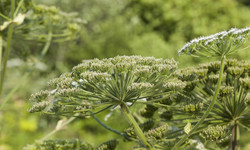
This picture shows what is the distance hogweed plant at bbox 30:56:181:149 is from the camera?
147 centimetres

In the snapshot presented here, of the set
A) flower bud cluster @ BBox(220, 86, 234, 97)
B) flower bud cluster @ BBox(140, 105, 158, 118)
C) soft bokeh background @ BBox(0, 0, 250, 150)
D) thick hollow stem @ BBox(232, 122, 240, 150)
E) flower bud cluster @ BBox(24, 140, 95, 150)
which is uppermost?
soft bokeh background @ BBox(0, 0, 250, 150)

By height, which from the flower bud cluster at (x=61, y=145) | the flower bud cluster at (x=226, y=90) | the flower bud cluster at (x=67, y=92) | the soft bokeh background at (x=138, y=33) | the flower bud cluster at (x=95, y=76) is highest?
the soft bokeh background at (x=138, y=33)

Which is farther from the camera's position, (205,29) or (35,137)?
(205,29)

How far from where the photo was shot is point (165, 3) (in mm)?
9227

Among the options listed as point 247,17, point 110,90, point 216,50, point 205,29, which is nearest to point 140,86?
point 110,90

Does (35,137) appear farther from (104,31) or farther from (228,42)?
(228,42)

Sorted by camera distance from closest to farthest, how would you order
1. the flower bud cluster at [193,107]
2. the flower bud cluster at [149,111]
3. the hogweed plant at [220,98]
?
1. the flower bud cluster at [193,107]
2. the hogweed plant at [220,98]
3. the flower bud cluster at [149,111]

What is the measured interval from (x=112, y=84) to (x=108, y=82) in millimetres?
20

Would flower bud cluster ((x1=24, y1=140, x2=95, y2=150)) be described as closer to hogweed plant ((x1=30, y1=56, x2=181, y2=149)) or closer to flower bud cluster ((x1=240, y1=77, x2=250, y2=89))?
hogweed plant ((x1=30, y1=56, x2=181, y2=149))

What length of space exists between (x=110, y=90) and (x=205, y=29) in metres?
7.51

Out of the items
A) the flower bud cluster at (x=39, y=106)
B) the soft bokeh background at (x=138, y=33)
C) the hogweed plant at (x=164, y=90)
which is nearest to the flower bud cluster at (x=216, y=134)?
the hogweed plant at (x=164, y=90)

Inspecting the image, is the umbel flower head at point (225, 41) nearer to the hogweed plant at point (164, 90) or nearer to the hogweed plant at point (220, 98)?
the hogweed plant at point (164, 90)

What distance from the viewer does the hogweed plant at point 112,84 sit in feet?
4.83

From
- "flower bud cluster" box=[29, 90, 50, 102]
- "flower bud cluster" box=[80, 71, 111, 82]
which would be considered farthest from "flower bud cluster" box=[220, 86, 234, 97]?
"flower bud cluster" box=[29, 90, 50, 102]
